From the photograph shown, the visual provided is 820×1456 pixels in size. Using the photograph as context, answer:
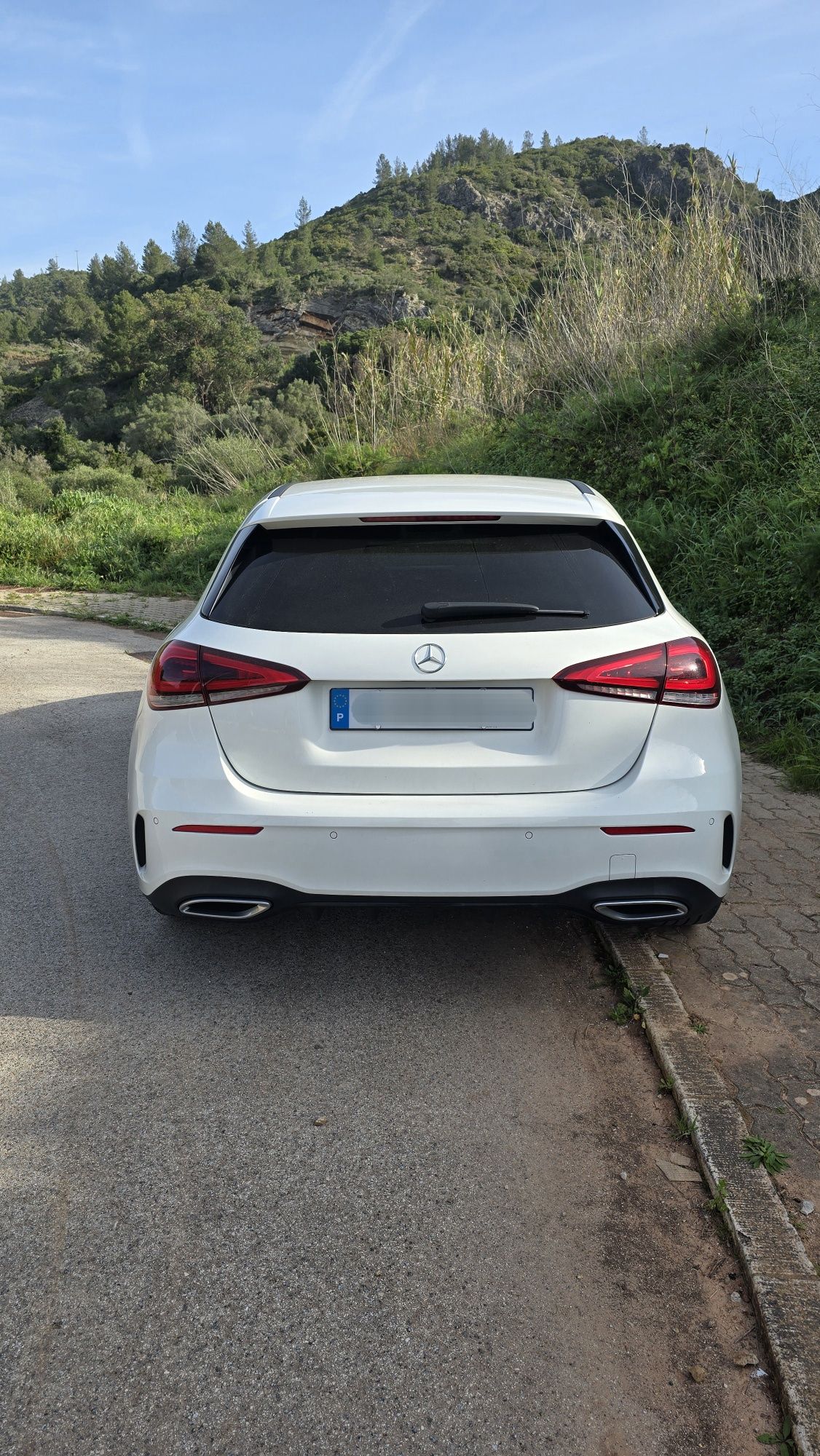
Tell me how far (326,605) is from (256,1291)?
1.80m

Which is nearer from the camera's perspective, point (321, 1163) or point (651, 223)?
point (321, 1163)

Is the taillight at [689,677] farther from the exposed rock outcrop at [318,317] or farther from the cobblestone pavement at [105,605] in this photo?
the exposed rock outcrop at [318,317]

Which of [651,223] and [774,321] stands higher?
[651,223]

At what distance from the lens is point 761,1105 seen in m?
2.79

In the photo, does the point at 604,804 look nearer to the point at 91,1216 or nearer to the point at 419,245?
the point at 91,1216

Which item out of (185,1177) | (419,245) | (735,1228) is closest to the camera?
(735,1228)

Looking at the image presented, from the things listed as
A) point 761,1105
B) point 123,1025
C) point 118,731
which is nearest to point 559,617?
point 761,1105

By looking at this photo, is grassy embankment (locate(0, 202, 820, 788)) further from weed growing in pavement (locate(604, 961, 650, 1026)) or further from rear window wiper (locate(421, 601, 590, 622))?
rear window wiper (locate(421, 601, 590, 622))

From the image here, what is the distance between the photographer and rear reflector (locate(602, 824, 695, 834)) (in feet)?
9.95

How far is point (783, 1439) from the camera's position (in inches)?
71.7

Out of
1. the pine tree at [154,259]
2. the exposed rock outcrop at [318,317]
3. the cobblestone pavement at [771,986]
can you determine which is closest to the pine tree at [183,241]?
the pine tree at [154,259]

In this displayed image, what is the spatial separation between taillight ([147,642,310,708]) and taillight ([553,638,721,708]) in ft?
2.65

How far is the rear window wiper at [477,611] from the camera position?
303 cm

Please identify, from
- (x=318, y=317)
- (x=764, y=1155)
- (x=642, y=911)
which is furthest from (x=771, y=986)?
(x=318, y=317)
